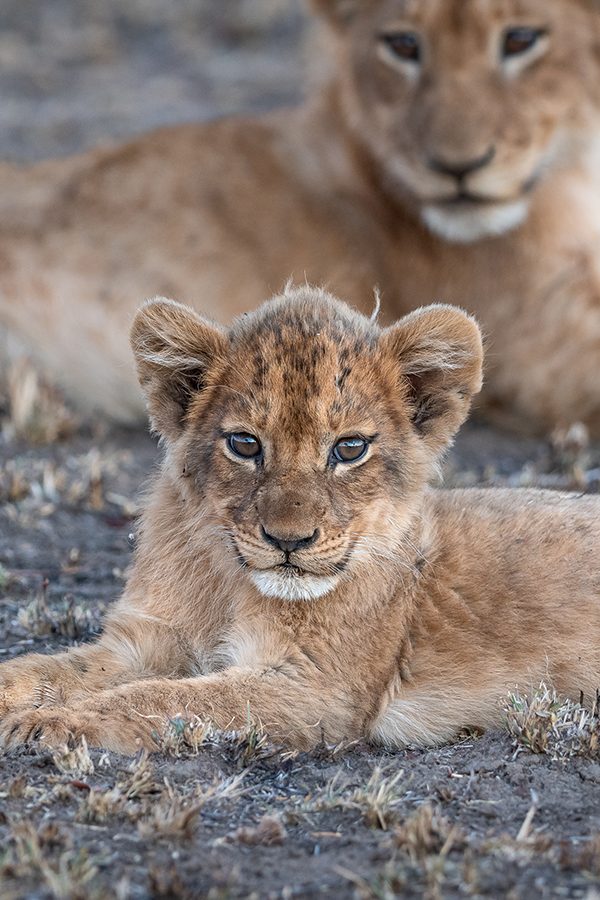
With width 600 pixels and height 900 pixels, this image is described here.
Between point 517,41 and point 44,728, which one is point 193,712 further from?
point 517,41

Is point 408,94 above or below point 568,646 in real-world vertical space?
above

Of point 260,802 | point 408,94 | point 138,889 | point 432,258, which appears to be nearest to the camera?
point 138,889

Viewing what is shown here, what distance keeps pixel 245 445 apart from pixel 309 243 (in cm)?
412

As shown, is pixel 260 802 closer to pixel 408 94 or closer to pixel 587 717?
pixel 587 717

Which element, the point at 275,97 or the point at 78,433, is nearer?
the point at 78,433

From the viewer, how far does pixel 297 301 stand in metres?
4.30

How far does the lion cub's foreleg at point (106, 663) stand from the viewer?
13.8 feet

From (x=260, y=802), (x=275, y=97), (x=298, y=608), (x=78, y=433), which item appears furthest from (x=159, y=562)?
(x=275, y=97)

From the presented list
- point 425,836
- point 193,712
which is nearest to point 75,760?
point 193,712

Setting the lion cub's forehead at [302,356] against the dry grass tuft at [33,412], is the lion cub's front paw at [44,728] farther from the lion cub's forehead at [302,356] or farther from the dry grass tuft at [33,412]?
the dry grass tuft at [33,412]

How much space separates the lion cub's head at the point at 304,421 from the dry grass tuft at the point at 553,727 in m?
0.59

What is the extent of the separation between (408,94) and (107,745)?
4670 millimetres

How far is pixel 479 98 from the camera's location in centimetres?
718

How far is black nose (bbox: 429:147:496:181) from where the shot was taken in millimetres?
7141
